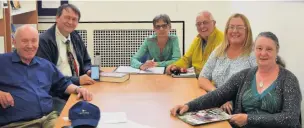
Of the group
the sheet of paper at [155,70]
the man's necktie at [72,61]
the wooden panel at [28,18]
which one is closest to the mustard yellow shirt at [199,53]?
the sheet of paper at [155,70]

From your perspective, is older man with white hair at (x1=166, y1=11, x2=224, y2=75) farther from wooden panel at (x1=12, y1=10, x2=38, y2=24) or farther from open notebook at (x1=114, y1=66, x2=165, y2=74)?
wooden panel at (x1=12, y1=10, x2=38, y2=24)

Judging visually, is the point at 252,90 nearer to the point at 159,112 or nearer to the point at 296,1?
the point at 159,112

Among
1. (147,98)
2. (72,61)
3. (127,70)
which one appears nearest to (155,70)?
(127,70)

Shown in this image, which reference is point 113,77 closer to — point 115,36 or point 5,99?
point 5,99

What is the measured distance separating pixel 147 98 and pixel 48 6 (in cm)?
290

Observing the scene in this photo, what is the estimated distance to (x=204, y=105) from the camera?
2.12m

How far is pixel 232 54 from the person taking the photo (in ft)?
9.12

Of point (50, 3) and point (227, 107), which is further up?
point (50, 3)

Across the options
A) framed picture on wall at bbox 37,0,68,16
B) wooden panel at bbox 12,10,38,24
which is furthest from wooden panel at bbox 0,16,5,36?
framed picture on wall at bbox 37,0,68,16

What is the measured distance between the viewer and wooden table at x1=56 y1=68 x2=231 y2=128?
1912 mm

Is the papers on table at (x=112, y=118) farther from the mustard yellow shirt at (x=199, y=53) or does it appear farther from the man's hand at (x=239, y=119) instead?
the mustard yellow shirt at (x=199, y=53)

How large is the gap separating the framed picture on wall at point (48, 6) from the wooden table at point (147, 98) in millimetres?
2180

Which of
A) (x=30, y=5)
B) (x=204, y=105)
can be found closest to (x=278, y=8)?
(x=204, y=105)

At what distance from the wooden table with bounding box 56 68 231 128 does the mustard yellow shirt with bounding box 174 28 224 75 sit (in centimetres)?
43
